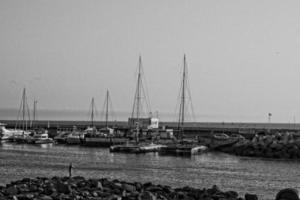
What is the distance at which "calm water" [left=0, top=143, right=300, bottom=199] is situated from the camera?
3958cm

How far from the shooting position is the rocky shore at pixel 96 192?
81.2 feet

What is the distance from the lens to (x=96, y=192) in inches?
1016

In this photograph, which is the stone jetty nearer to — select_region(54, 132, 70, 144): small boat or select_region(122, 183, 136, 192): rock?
select_region(54, 132, 70, 144): small boat

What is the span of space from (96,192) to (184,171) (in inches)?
904

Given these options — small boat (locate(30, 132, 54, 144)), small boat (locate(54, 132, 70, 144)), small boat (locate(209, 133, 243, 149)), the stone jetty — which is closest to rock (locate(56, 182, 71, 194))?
the stone jetty

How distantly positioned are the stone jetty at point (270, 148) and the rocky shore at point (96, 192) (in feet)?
135

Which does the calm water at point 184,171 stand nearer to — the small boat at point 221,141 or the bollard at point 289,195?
the bollard at point 289,195

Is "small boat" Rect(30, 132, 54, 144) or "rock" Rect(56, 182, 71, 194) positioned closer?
"rock" Rect(56, 182, 71, 194)

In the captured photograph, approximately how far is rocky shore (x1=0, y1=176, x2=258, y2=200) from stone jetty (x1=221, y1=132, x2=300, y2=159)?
135 ft

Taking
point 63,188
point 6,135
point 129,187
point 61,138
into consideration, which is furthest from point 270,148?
point 63,188

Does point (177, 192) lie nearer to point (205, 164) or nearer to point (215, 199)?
point (215, 199)

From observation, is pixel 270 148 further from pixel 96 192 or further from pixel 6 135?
pixel 96 192

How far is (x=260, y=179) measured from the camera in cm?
4303

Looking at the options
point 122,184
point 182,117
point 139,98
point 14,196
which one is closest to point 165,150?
point 182,117
